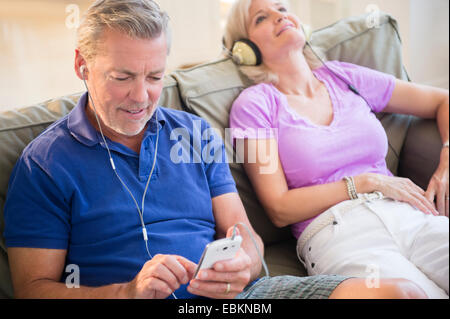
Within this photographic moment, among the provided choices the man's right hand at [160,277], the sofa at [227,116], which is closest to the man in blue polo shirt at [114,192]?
the man's right hand at [160,277]

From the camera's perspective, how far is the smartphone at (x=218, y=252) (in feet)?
2.55

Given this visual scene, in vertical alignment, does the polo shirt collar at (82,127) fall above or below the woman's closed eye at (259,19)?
below

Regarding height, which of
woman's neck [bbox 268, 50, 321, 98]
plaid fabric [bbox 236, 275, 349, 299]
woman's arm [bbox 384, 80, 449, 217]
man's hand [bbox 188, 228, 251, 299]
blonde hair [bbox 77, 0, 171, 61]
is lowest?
plaid fabric [bbox 236, 275, 349, 299]

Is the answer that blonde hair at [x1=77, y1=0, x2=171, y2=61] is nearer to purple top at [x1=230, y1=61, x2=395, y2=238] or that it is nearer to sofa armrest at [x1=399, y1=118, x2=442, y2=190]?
purple top at [x1=230, y1=61, x2=395, y2=238]

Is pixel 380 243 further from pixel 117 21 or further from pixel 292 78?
pixel 117 21

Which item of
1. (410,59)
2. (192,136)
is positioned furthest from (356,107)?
(192,136)

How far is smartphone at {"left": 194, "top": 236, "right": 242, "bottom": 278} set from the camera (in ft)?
2.55

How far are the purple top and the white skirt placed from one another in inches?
3.6

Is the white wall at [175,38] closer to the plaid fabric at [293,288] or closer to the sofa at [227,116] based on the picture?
the sofa at [227,116]

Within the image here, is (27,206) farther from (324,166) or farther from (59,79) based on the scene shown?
(324,166)

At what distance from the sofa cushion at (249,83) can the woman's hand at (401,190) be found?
0.19m

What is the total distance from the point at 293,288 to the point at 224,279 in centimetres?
15

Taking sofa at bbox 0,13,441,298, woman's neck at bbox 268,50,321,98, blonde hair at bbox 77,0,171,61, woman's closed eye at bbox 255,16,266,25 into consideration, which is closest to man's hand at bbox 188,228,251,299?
sofa at bbox 0,13,441,298

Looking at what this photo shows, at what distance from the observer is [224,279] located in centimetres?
84
